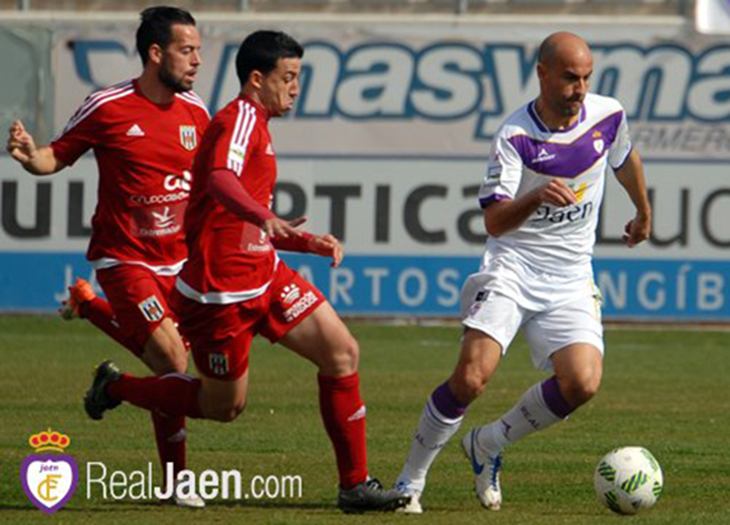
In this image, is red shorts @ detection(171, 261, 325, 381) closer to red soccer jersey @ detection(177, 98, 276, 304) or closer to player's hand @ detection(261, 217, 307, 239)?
red soccer jersey @ detection(177, 98, 276, 304)

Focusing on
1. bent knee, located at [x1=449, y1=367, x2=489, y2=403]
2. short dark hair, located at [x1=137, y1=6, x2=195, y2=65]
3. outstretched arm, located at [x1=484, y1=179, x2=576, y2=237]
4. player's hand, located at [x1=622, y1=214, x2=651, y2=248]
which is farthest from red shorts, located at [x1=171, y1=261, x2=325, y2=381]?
player's hand, located at [x1=622, y1=214, x2=651, y2=248]

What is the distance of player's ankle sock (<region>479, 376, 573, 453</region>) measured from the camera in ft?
27.9

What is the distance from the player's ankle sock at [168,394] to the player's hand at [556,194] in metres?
1.80

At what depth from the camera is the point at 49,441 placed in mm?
10719

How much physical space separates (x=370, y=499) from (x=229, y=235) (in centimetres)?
135

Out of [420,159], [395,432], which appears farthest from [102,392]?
[420,159]

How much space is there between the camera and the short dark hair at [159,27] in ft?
29.7

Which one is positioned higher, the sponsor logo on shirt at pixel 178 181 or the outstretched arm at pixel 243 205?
the outstretched arm at pixel 243 205

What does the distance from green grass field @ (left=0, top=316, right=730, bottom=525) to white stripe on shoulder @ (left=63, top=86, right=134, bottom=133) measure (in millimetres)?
1814

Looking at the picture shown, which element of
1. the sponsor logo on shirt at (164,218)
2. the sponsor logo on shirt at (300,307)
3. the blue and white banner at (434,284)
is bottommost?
the blue and white banner at (434,284)

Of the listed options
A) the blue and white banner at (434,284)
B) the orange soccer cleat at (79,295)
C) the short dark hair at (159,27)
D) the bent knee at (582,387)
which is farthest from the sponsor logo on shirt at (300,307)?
the blue and white banner at (434,284)

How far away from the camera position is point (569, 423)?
12.4 meters

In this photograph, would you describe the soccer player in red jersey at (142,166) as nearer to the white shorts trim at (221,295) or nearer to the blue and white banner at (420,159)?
the white shorts trim at (221,295)

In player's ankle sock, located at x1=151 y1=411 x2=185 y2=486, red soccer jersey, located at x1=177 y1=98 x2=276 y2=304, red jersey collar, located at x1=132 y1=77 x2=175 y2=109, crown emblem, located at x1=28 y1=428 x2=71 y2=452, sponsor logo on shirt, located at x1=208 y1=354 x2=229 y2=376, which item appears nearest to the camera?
red soccer jersey, located at x1=177 y1=98 x2=276 y2=304
